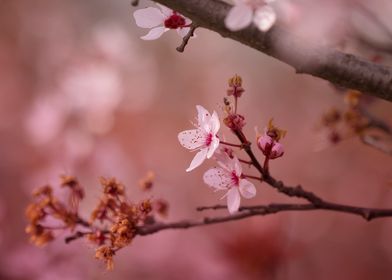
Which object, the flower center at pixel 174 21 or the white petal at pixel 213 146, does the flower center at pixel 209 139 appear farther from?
the flower center at pixel 174 21

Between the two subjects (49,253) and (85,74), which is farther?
(85,74)

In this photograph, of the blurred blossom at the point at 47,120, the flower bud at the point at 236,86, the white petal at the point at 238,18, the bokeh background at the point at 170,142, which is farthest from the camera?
the blurred blossom at the point at 47,120

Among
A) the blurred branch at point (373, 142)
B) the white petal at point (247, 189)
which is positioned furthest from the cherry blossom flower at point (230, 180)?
the blurred branch at point (373, 142)

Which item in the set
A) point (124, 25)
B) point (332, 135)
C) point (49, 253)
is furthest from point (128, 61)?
point (332, 135)

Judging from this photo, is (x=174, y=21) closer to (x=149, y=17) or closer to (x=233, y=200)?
(x=149, y=17)

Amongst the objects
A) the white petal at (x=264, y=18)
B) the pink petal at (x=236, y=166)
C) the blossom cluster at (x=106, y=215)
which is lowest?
the blossom cluster at (x=106, y=215)

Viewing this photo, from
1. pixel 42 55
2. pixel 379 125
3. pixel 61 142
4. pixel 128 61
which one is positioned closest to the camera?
pixel 379 125

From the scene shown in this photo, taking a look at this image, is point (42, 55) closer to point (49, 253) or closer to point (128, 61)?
point (128, 61)
